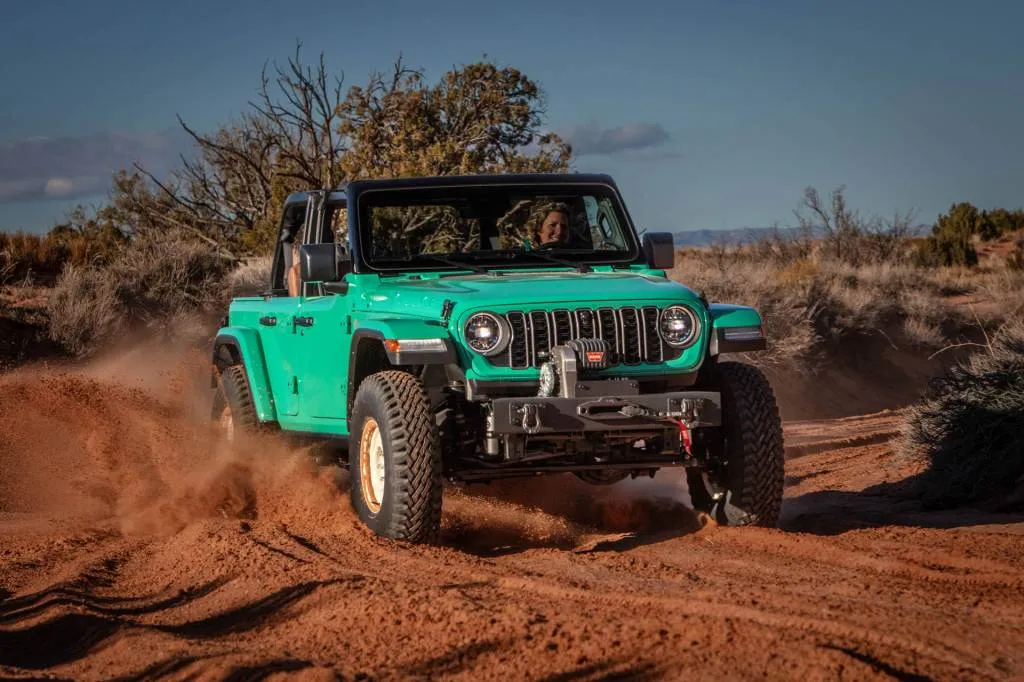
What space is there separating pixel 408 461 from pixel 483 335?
0.75 m

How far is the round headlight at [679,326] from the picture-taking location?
287 inches

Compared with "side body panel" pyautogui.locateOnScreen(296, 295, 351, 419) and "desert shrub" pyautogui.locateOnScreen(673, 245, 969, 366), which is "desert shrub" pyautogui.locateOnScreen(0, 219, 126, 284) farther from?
"side body panel" pyautogui.locateOnScreen(296, 295, 351, 419)

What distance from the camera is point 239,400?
32.6 ft

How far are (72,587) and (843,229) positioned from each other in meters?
28.9

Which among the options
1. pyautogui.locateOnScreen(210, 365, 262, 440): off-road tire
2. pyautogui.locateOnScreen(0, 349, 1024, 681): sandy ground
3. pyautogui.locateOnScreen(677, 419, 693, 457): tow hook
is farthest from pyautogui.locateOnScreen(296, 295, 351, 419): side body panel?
pyautogui.locateOnScreen(677, 419, 693, 457): tow hook

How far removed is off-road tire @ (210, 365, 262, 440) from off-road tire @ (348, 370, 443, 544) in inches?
119

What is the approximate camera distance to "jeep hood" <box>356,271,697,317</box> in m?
7.11

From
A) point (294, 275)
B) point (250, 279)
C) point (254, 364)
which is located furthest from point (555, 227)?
point (250, 279)

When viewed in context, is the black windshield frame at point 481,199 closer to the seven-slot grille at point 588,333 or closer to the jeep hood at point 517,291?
the jeep hood at point 517,291

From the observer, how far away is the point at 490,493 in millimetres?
9609

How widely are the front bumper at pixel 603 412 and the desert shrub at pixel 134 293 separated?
41.1ft

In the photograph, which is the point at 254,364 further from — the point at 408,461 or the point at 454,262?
the point at 408,461

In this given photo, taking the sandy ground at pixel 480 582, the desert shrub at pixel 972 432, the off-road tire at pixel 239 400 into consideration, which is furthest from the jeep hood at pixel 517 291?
the desert shrub at pixel 972 432

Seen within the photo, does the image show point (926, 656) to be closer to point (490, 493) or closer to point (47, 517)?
point (490, 493)
